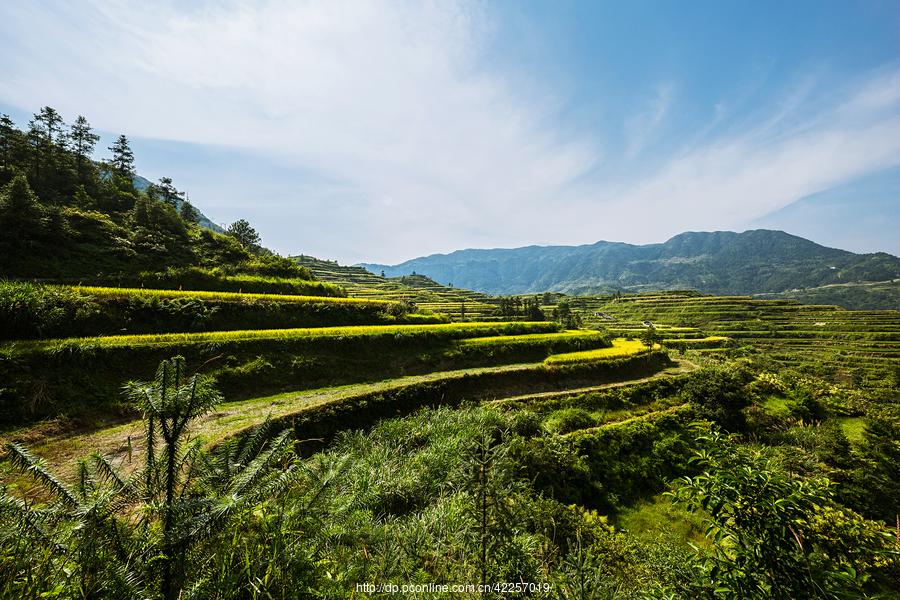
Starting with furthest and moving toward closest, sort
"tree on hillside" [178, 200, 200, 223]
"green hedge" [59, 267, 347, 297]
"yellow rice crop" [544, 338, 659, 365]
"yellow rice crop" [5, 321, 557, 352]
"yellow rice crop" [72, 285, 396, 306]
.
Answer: "tree on hillside" [178, 200, 200, 223] < "yellow rice crop" [544, 338, 659, 365] < "green hedge" [59, 267, 347, 297] < "yellow rice crop" [72, 285, 396, 306] < "yellow rice crop" [5, 321, 557, 352]

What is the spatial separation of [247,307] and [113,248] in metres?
15.8

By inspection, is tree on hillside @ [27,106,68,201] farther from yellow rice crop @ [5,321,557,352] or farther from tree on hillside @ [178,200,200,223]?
yellow rice crop @ [5,321,557,352]

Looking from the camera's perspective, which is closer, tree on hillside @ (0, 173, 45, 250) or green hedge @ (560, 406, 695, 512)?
green hedge @ (560, 406, 695, 512)

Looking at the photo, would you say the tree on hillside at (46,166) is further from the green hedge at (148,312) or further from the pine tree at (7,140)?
the green hedge at (148,312)

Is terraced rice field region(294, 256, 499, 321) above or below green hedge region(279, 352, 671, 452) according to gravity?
above

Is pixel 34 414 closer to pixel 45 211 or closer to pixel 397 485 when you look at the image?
pixel 397 485

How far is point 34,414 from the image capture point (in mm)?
12227

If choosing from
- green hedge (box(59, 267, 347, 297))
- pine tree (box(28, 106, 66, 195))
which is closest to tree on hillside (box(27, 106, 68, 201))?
pine tree (box(28, 106, 66, 195))

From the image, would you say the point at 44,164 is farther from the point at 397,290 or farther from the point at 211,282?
the point at 397,290

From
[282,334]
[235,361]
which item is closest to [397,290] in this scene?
[282,334]

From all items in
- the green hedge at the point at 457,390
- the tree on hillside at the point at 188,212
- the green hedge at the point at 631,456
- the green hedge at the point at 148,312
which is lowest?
the green hedge at the point at 631,456

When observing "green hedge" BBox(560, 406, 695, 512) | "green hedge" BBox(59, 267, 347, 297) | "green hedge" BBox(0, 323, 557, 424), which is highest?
"green hedge" BBox(59, 267, 347, 297)

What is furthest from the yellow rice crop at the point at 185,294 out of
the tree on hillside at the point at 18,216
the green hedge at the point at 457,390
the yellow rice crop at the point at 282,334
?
the green hedge at the point at 457,390

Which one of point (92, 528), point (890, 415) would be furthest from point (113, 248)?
point (890, 415)
